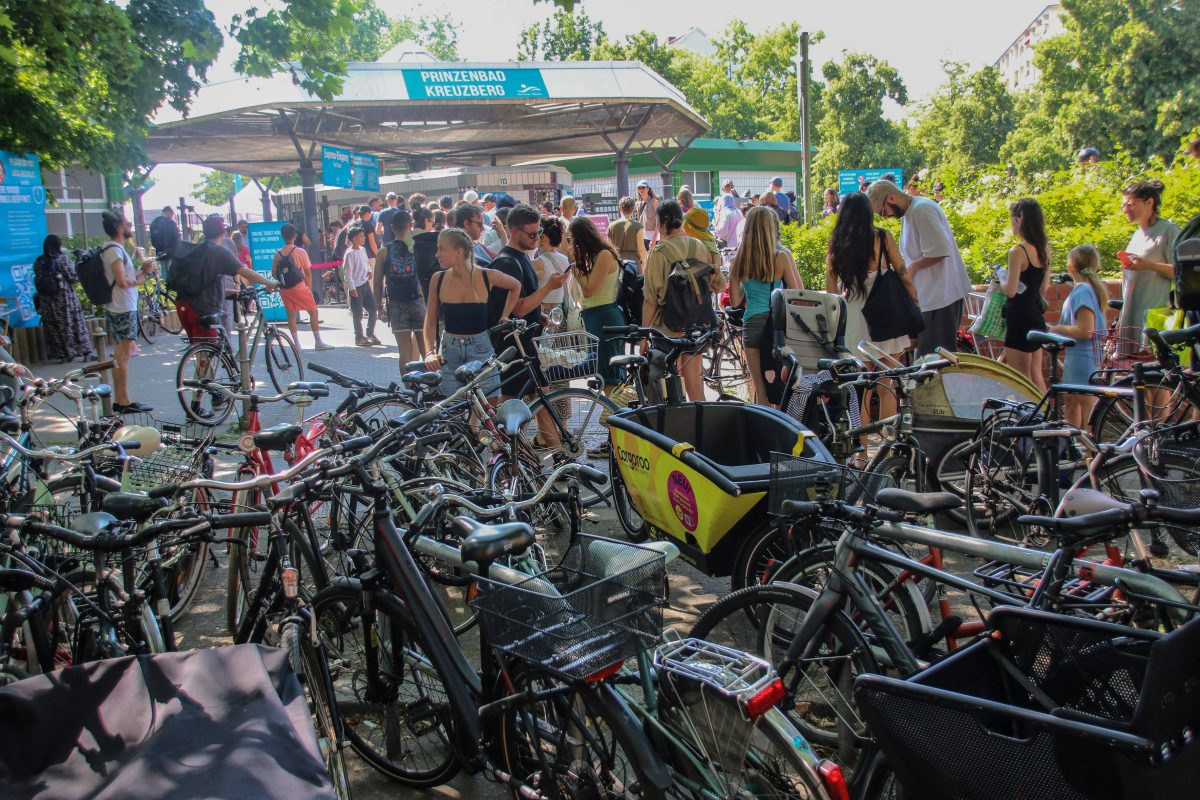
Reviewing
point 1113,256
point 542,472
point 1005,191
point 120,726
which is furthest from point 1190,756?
point 1005,191

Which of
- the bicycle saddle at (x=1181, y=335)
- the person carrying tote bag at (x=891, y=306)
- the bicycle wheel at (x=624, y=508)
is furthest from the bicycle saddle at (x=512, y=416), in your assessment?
the bicycle saddle at (x=1181, y=335)

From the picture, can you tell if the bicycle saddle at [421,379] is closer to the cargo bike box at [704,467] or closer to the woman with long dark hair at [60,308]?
the cargo bike box at [704,467]

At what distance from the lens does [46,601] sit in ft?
10.5

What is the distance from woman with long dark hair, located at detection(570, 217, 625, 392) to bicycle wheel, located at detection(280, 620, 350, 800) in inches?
185

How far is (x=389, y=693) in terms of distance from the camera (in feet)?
11.1

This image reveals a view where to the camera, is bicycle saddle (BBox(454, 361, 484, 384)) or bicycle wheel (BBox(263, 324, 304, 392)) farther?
bicycle wheel (BBox(263, 324, 304, 392))

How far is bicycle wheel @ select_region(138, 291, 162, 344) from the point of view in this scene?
17.4 m

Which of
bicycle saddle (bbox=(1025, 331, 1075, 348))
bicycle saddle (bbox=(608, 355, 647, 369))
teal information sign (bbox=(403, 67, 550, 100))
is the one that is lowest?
bicycle saddle (bbox=(608, 355, 647, 369))

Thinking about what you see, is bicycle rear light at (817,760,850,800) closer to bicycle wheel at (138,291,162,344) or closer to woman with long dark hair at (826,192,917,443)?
woman with long dark hair at (826,192,917,443)

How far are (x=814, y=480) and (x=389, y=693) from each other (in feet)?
5.45

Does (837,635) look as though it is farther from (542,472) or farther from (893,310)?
(893,310)

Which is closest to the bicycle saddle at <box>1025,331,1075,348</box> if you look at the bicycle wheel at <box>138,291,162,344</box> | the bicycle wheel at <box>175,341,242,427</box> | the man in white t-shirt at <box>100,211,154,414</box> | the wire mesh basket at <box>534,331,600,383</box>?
the wire mesh basket at <box>534,331,600,383</box>

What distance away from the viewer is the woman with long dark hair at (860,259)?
6387 mm

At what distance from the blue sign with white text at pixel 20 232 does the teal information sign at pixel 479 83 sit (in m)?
8.48
